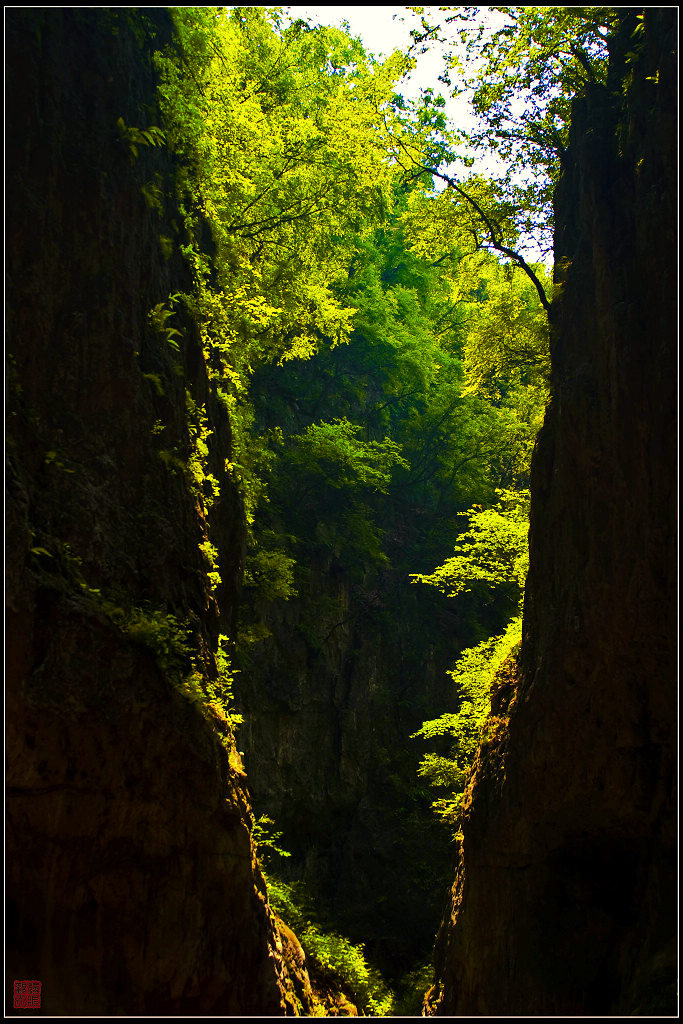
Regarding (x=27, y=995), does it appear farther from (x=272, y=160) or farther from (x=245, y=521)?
(x=272, y=160)

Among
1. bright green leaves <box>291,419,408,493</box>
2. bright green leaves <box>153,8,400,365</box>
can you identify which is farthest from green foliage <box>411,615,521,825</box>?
bright green leaves <box>291,419,408,493</box>

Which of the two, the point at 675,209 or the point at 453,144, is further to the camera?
the point at 453,144

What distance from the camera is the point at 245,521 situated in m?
12.1

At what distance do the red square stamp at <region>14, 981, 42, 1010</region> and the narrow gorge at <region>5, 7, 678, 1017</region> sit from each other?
5 cm

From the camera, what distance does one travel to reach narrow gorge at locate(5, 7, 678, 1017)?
5.92m

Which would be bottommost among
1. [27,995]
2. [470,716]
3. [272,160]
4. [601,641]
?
[27,995]

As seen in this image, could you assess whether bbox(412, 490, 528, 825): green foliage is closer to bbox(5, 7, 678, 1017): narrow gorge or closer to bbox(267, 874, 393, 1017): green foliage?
bbox(5, 7, 678, 1017): narrow gorge

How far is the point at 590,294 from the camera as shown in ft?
30.1

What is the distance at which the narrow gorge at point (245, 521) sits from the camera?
5918 mm

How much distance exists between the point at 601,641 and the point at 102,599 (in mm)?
5387

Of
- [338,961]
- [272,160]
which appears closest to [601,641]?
[338,961]

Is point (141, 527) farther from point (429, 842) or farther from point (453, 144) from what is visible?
point (429, 842)

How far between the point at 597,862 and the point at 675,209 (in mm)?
7237

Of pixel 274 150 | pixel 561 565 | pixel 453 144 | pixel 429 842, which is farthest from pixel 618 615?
pixel 429 842
